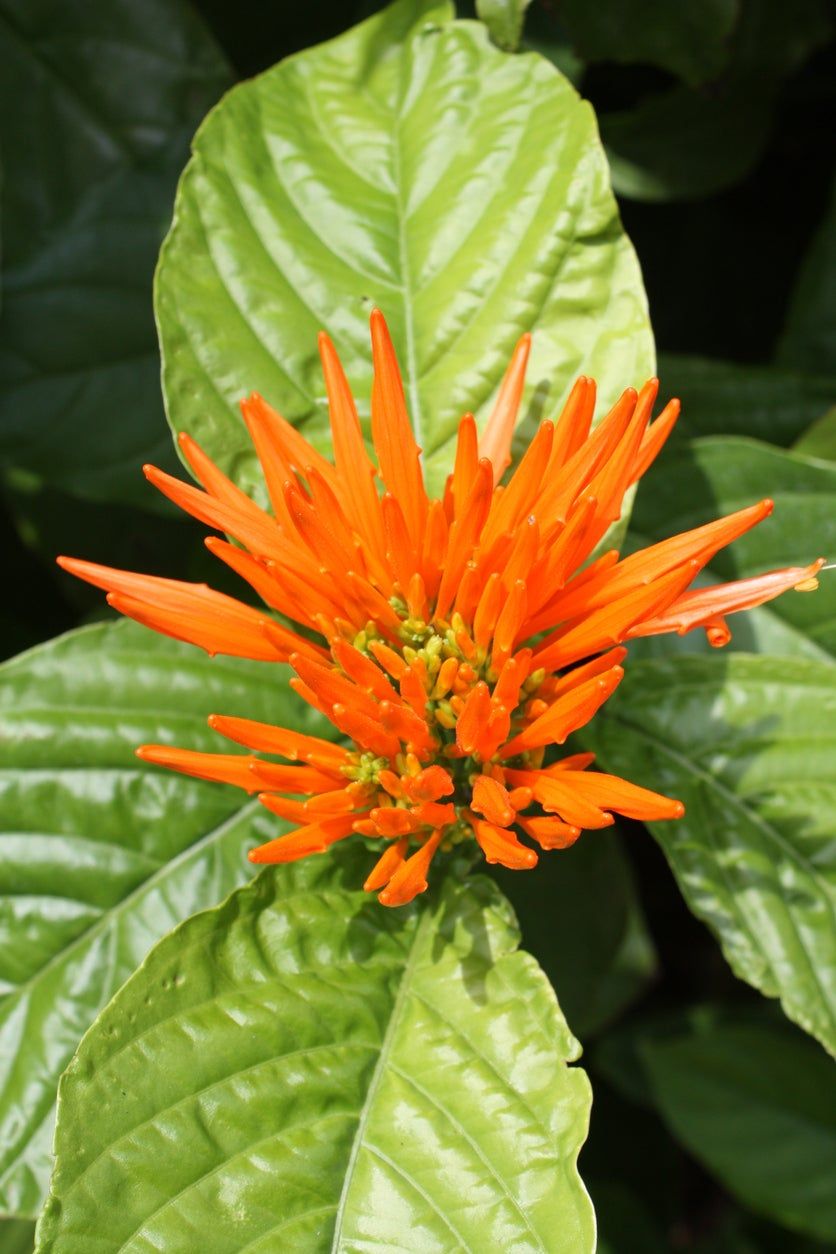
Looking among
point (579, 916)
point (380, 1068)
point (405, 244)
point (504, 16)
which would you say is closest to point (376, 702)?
point (380, 1068)

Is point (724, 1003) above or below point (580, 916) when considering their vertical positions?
below

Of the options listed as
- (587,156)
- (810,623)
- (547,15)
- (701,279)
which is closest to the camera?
(587,156)

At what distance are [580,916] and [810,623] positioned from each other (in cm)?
64

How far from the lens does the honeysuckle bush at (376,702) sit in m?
0.90

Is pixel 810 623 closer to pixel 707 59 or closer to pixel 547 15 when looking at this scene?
pixel 707 59

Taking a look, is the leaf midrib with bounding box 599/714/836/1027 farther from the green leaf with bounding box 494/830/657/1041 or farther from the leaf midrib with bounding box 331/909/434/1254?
the green leaf with bounding box 494/830/657/1041

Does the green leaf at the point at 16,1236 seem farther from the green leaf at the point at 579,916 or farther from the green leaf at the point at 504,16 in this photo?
the green leaf at the point at 504,16

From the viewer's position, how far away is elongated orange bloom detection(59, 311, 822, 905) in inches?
34.8

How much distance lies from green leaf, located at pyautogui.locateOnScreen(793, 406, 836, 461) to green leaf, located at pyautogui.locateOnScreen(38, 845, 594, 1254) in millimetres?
752

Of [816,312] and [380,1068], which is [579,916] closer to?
[380,1068]

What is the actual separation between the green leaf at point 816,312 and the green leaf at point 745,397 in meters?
0.11

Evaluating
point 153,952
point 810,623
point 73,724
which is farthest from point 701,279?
point 153,952

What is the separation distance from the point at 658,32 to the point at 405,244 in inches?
20.5

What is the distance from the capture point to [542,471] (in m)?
0.93
